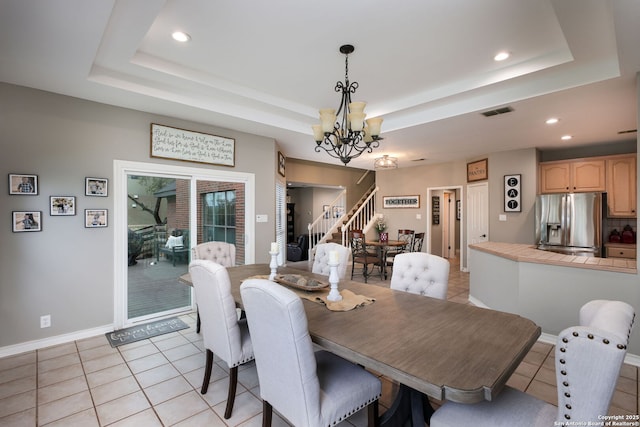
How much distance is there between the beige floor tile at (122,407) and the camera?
6.62ft

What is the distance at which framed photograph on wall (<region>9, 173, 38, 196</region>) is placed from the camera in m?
2.87

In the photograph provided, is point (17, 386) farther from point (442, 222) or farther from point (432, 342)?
point (442, 222)

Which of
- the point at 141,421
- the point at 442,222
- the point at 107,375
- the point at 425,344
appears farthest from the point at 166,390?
the point at 442,222

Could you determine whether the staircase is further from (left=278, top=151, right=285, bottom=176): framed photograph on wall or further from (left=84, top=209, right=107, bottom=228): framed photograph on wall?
(left=84, top=209, right=107, bottom=228): framed photograph on wall

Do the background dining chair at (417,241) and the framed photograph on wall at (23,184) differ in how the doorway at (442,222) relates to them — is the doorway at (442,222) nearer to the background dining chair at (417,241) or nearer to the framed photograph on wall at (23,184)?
the background dining chair at (417,241)

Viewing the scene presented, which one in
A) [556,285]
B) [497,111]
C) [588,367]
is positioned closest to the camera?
[588,367]

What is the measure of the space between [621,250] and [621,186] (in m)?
1.00

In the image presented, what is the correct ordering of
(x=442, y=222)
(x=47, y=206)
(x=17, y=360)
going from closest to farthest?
(x=17, y=360), (x=47, y=206), (x=442, y=222)

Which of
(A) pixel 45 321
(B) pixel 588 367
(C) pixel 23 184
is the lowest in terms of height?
(A) pixel 45 321

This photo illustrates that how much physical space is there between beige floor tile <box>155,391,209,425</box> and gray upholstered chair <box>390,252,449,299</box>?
1.71 meters

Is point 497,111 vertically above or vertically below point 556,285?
above

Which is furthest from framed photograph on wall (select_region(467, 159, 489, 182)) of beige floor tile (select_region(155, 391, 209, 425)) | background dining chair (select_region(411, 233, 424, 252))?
beige floor tile (select_region(155, 391, 209, 425))

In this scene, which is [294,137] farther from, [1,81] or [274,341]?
[274,341]

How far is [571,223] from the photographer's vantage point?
4.43 meters
